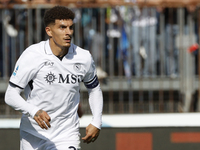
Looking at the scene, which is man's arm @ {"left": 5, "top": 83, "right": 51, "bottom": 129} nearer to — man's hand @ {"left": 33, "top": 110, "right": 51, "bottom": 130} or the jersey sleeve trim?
man's hand @ {"left": 33, "top": 110, "right": 51, "bottom": 130}

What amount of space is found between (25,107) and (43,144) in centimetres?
45

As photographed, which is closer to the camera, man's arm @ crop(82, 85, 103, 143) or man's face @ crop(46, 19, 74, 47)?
man's face @ crop(46, 19, 74, 47)

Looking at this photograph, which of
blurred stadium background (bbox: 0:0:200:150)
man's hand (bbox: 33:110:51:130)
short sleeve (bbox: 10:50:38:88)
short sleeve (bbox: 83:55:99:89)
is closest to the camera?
man's hand (bbox: 33:110:51:130)

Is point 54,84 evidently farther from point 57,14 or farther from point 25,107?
point 57,14

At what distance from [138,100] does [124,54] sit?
79cm

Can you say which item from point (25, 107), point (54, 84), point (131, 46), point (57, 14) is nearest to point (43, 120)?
point (25, 107)

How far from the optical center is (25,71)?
135 inches

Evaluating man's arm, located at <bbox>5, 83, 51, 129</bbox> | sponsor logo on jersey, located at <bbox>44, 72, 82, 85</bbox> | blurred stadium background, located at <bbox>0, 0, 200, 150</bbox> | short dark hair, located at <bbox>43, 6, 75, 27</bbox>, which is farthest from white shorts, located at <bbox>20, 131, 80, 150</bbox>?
blurred stadium background, located at <bbox>0, 0, 200, 150</bbox>

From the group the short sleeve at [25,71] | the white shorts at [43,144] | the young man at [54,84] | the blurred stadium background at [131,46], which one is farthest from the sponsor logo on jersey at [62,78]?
the blurred stadium background at [131,46]

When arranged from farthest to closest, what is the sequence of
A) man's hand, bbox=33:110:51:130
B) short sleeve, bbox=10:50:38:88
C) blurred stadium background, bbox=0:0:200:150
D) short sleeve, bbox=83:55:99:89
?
blurred stadium background, bbox=0:0:200:150, short sleeve, bbox=83:55:99:89, short sleeve, bbox=10:50:38:88, man's hand, bbox=33:110:51:130

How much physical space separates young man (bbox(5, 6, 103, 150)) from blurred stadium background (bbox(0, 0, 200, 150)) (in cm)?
296

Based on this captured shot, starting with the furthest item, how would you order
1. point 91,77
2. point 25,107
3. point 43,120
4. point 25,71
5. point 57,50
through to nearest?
point 91,77, point 57,50, point 25,71, point 25,107, point 43,120

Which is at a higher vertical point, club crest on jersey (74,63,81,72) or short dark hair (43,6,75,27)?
short dark hair (43,6,75,27)

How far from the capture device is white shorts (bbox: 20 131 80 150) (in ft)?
11.6
